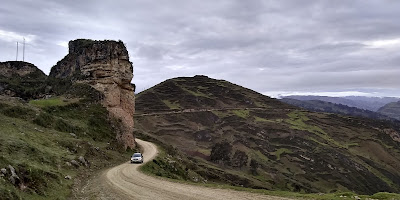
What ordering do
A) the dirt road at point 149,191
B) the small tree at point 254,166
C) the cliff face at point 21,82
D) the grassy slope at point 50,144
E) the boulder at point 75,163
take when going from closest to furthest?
the grassy slope at point 50,144, the dirt road at point 149,191, the boulder at point 75,163, the cliff face at point 21,82, the small tree at point 254,166

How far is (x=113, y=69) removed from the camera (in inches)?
2739

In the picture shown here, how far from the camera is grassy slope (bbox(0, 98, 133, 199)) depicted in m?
22.6

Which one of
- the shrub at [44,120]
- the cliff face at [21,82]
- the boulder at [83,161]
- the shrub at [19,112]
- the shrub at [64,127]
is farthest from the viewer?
the cliff face at [21,82]

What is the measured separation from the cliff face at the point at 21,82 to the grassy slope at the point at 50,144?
21589mm

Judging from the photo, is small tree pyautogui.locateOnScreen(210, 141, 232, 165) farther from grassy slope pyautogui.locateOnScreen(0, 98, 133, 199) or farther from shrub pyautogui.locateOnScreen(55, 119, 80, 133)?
shrub pyautogui.locateOnScreen(55, 119, 80, 133)

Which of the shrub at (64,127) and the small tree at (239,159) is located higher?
the shrub at (64,127)

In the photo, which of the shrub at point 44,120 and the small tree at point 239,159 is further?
the small tree at point 239,159

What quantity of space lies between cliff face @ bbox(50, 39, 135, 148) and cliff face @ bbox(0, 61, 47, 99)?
464 inches

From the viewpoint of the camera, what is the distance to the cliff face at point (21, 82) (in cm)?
7500

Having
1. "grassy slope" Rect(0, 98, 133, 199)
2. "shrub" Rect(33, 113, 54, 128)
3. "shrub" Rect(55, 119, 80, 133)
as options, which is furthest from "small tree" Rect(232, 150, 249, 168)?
"shrub" Rect(33, 113, 54, 128)

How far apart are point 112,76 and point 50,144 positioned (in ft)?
110

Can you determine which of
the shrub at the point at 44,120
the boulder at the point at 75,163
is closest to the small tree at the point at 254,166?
the shrub at the point at 44,120

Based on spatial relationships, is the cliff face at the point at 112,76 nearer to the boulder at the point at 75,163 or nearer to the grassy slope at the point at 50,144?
the grassy slope at the point at 50,144

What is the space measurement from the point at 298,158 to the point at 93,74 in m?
141
